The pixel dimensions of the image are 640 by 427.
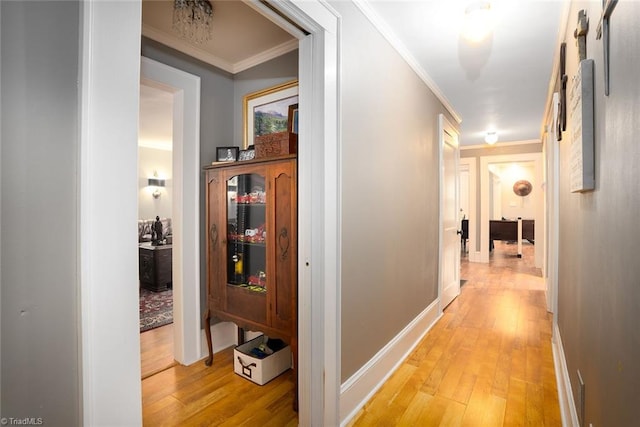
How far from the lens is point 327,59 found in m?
1.60

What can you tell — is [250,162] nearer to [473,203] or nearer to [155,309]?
[155,309]

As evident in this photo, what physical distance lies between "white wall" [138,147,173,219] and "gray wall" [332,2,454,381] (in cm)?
620

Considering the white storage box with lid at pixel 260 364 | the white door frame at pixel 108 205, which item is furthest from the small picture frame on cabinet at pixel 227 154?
the white door frame at pixel 108 205

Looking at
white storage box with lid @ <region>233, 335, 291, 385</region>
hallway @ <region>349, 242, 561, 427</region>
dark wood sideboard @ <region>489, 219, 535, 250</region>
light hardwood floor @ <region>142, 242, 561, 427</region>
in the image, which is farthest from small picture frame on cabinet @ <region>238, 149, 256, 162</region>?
dark wood sideboard @ <region>489, 219, 535, 250</region>

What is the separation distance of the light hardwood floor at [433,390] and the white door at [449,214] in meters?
0.77

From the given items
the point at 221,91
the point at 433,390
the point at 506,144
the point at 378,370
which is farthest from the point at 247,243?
the point at 506,144

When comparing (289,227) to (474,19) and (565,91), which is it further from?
(565,91)

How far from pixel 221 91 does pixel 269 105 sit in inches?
19.0

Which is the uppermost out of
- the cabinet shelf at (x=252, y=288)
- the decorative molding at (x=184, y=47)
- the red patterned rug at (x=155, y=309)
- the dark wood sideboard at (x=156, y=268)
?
the decorative molding at (x=184, y=47)

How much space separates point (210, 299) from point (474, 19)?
2624mm

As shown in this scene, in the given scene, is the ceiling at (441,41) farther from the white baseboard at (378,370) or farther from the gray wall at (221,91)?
the white baseboard at (378,370)

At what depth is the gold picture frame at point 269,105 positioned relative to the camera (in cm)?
249

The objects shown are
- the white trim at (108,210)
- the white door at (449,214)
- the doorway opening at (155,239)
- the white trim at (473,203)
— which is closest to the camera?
the white trim at (108,210)

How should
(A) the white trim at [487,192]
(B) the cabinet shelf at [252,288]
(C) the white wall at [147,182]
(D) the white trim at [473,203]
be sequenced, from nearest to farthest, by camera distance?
(B) the cabinet shelf at [252,288] < (A) the white trim at [487,192] < (D) the white trim at [473,203] < (C) the white wall at [147,182]
